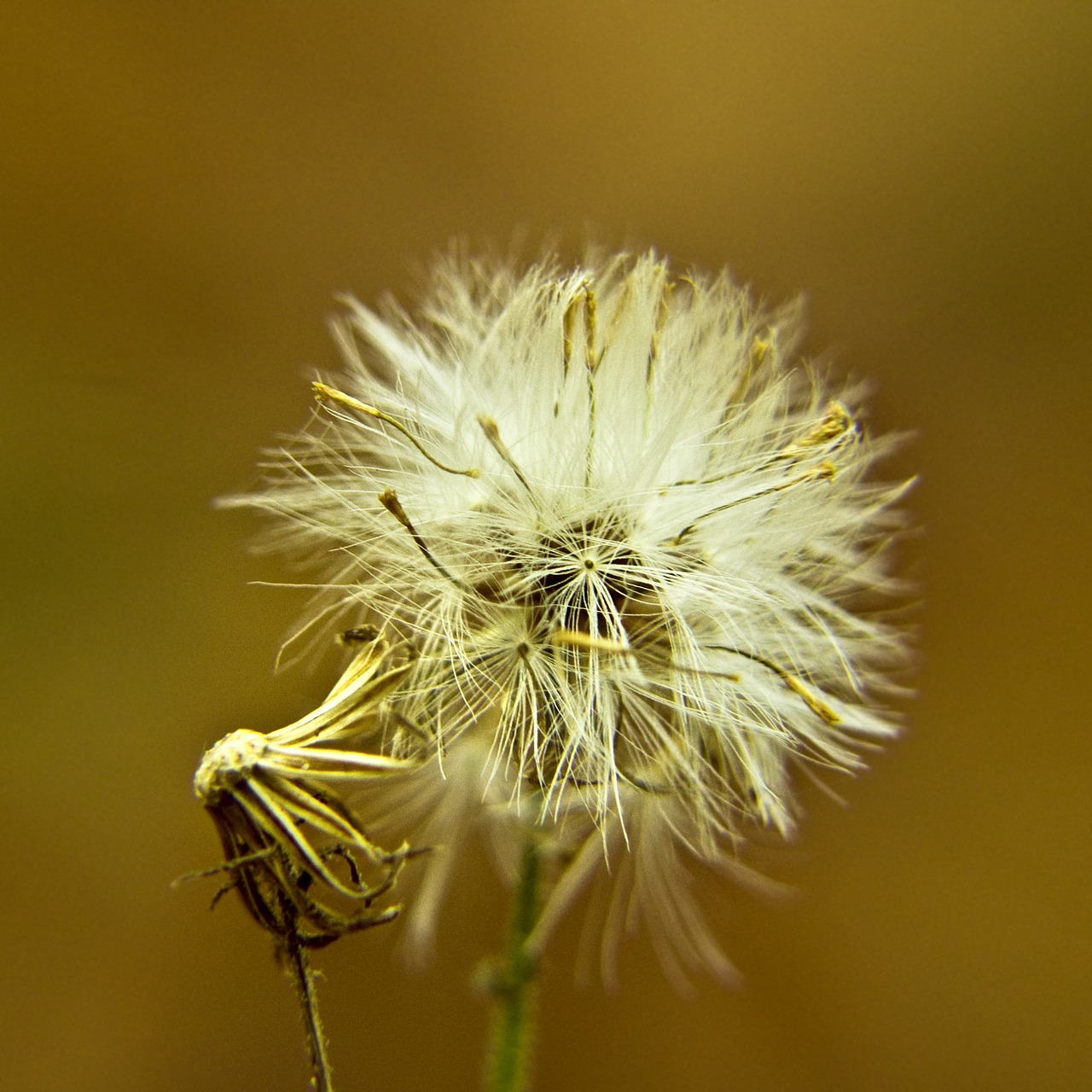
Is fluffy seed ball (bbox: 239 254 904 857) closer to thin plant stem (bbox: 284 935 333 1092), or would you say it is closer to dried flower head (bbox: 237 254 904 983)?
dried flower head (bbox: 237 254 904 983)

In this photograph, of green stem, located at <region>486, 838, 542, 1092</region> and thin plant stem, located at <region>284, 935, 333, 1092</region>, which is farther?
green stem, located at <region>486, 838, 542, 1092</region>

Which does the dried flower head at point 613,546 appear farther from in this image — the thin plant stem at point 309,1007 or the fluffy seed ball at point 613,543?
the thin plant stem at point 309,1007

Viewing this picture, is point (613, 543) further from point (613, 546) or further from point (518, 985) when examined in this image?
point (518, 985)

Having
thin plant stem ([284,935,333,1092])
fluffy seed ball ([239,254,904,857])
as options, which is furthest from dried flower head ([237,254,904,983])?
thin plant stem ([284,935,333,1092])

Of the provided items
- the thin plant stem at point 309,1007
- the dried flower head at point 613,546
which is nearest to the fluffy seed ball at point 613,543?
the dried flower head at point 613,546

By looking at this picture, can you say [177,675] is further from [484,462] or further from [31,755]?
[484,462]

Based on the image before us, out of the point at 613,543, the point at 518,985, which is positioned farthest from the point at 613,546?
the point at 518,985
